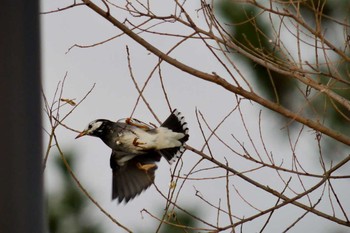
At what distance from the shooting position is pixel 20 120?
58 cm

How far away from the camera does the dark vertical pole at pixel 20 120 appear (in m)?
0.57

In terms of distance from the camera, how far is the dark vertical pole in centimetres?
57

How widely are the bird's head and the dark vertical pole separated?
281 centimetres

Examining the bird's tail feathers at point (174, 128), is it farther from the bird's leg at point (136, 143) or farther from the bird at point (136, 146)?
the bird's leg at point (136, 143)

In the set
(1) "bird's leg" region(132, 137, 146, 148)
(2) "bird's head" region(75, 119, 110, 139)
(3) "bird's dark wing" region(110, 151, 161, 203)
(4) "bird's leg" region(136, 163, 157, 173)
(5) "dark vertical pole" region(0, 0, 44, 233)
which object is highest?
(2) "bird's head" region(75, 119, 110, 139)

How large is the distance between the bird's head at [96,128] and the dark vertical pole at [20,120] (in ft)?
9.23

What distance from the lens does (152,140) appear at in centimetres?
322

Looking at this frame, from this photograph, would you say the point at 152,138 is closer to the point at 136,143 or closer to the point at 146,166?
the point at 146,166

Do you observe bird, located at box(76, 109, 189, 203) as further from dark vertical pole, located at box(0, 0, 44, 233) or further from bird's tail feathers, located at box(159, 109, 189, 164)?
dark vertical pole, located at box(0, 0, 44, 233)

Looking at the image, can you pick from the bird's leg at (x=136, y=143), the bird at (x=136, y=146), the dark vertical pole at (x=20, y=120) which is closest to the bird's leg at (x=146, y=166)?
the bird at (x=136, y=146)

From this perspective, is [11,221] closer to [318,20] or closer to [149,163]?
[318,20]

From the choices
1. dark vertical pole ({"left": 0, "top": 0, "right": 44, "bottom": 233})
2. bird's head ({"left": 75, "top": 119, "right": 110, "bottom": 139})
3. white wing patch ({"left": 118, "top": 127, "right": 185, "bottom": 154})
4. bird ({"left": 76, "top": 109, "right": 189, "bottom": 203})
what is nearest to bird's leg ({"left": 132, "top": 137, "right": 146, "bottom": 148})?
bird ({"left": 76, "top": 109, "right": 189, "bottom": 203})

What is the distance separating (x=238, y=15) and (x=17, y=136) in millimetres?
5977

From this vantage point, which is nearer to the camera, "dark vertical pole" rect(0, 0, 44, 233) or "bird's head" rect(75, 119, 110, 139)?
"dark vertical pole" rect(0, 0, 44, 233)
